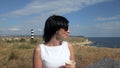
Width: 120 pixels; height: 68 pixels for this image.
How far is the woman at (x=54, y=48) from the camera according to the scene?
2801 mm

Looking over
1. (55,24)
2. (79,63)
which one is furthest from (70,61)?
(79,63)

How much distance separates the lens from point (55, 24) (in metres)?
2.84

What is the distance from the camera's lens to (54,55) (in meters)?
2.83

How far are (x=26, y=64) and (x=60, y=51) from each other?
8.93 metres

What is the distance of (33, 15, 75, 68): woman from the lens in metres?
2.80

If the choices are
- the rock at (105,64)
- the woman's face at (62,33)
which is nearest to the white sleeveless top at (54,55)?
the woman's face at (62,33)

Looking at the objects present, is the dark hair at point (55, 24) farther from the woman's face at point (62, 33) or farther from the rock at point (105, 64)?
the rock at point (105, 64)

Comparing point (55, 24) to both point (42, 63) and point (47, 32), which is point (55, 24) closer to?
point (47, 32)

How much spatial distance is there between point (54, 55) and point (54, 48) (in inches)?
3.4

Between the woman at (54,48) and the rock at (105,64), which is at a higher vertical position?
the woman at (54,48)

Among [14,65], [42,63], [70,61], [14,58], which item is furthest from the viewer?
[14,58]

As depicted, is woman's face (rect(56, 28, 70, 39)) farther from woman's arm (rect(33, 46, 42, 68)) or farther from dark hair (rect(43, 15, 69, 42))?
woman's arm (rect(33, 46, 42, 68))

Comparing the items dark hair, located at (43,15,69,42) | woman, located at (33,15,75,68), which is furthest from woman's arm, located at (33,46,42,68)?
dark hair, located at (43,15,69,42)

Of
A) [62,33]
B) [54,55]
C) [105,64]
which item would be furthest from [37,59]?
[105,64]
